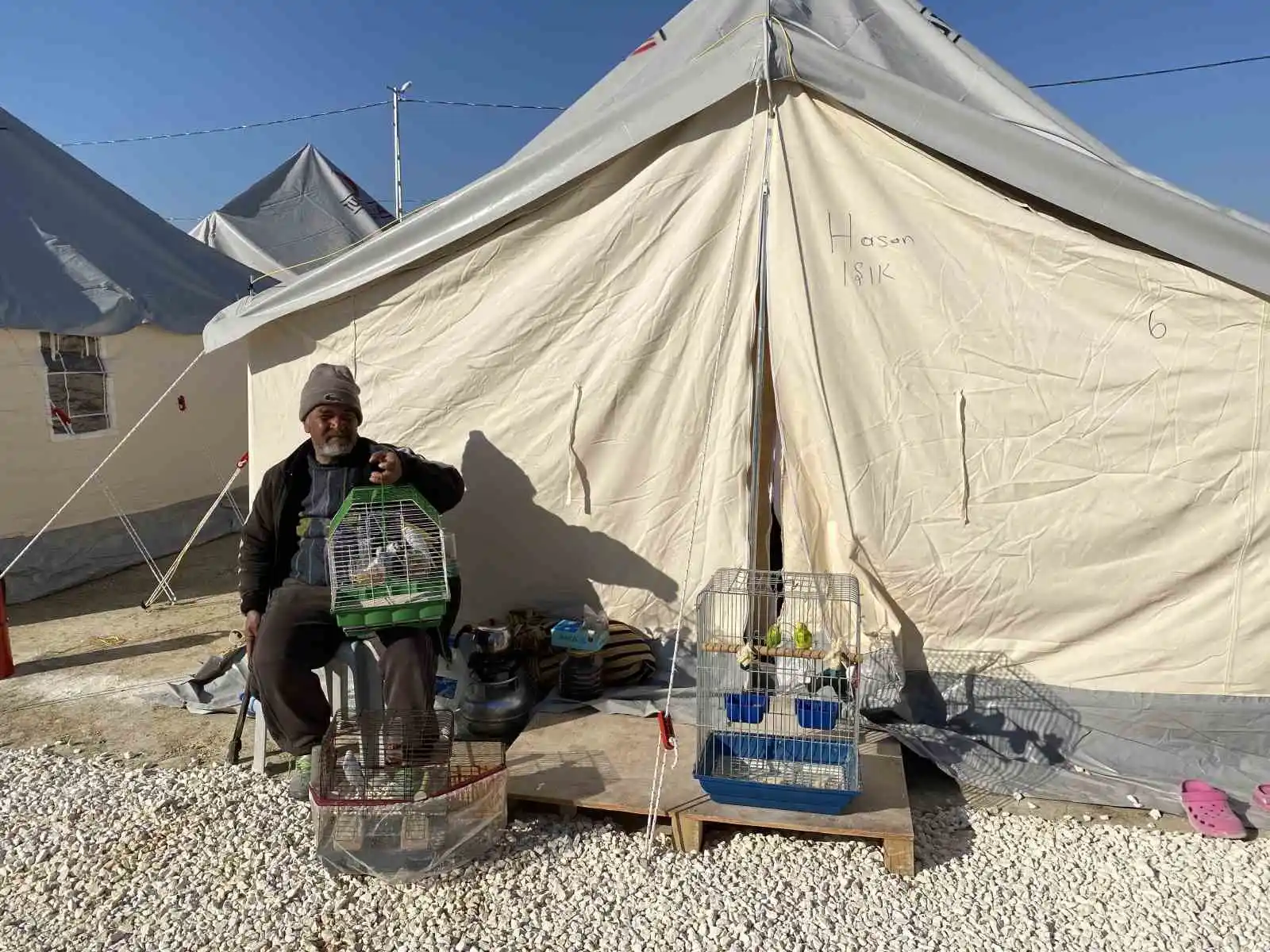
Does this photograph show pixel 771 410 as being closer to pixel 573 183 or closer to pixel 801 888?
pixel 573 183

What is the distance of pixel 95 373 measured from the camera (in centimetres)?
634

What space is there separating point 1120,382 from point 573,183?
223 cm

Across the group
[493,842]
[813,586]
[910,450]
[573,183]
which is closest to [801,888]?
[493,842]

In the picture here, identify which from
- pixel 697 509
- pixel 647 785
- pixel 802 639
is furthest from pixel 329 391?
pixel 802 639

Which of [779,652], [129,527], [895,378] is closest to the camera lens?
[779,652]

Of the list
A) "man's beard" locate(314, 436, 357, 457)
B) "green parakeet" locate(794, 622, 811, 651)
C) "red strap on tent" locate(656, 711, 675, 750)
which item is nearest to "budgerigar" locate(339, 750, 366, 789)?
"red strap on tent" locate(656, 711, 675, 750)

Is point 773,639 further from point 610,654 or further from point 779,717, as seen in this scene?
point 610,654

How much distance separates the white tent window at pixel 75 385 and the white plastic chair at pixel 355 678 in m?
3.90

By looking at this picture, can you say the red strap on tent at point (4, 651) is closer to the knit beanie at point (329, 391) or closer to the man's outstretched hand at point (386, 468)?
the knit beanie at point (329, 391)

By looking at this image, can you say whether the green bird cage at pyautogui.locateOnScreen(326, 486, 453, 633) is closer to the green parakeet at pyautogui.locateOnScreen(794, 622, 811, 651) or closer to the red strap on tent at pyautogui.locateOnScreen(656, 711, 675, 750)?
the red strap on tent at pyautogui.locateOnScreen(656, 711, 675, 750)

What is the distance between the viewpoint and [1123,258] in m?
3.11

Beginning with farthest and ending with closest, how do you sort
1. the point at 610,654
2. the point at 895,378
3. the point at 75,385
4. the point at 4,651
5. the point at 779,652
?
the point at 75,385, the point at 4,651, the point at 610,654, the point at 895,378, the point at 779,652

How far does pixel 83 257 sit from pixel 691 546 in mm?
5417

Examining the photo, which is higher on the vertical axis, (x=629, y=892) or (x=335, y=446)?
(x=335, y=446)
